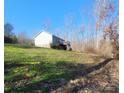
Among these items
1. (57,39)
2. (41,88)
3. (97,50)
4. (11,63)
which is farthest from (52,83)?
(57,39)

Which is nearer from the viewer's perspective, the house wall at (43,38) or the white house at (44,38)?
the white house at (44,38)

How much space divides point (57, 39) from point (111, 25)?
11.4m

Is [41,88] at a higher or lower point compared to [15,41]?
lower

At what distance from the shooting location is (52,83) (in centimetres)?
316

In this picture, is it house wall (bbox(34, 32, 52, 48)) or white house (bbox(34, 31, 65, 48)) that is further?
house wall (bbox(34, 32, 52, 48))

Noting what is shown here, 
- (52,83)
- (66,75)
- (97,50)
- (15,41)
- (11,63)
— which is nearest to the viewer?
(52,83)

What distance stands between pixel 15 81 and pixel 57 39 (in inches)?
556

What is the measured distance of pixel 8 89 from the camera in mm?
2781

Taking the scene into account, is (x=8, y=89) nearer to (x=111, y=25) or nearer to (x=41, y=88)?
(x=41, y=88)

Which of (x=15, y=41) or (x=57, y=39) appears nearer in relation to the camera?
(x=15, y=41)
